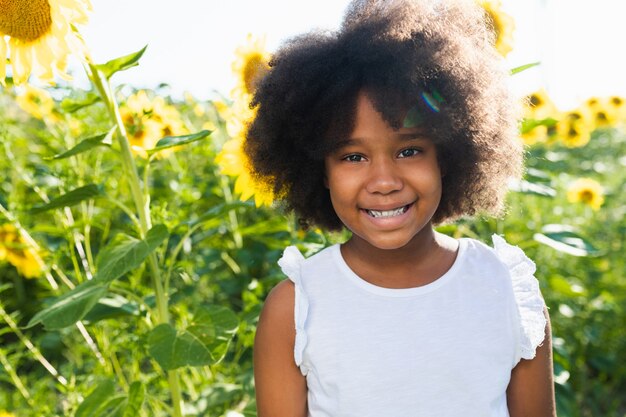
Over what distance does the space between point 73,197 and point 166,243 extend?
37cm

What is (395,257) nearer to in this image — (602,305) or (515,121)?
(515,121)

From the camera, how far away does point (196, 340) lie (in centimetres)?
146

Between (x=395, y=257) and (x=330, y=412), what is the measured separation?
0.30 metres

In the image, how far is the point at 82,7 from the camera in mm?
1390

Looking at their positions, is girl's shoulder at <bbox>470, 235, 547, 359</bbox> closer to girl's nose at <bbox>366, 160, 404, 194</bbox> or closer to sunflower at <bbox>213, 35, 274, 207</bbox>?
girl's nose at <bbox>366, 160, 404, 194</bbox>

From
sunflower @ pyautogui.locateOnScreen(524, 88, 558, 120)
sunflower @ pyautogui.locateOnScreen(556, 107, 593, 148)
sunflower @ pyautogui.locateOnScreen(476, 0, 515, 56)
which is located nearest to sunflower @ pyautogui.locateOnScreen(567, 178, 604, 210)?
sunflower @ pyautogui.locateOnScreen(556, 107, 593, 148)

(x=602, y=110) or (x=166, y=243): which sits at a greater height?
(x=166, y=243)

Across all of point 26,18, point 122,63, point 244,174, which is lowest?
point 244,174

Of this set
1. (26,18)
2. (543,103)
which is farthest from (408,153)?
(543,103)

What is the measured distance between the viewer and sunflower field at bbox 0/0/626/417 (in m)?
1.48

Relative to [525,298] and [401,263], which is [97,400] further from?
[525,298]

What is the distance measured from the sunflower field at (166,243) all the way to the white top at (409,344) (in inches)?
8.8

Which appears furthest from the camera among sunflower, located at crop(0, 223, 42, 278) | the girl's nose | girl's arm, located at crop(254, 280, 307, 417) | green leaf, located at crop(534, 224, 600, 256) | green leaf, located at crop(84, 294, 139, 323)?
sunflower, located at crop(0, 223, 42, 278)

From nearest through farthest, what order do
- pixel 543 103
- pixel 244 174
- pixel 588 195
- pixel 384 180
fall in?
pixel 384 180
pixel 244 174
pixel 543 103
pixel 588 195
